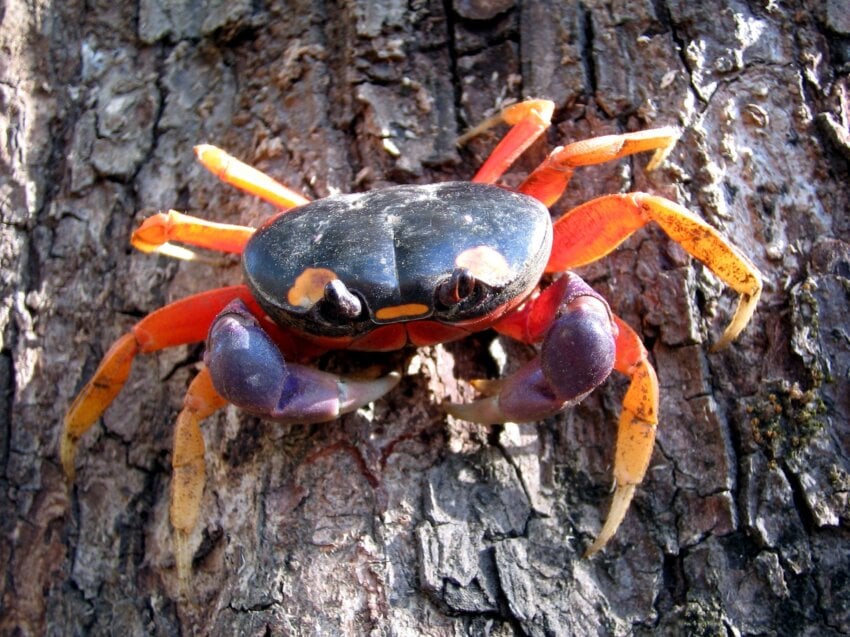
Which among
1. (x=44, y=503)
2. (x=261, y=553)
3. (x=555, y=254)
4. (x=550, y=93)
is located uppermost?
(x=550, y=93)

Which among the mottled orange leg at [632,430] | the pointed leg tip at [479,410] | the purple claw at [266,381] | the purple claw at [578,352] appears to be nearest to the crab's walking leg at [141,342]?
the purple claw at [266,381]

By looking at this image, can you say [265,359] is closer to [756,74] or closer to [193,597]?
[193,597]

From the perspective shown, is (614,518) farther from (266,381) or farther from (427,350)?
(266,381)

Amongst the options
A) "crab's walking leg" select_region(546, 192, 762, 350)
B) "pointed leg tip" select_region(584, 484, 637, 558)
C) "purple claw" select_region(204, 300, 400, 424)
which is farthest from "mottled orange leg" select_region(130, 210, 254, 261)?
"pointed leg tip" select_region(584, 484, 637, 558)

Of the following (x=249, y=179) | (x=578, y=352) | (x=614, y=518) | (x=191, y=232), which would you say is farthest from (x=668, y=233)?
(x=191, y=232)

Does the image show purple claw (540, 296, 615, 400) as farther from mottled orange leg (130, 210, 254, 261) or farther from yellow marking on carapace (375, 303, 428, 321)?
mottled orange leg (130, 210, 254, 261)

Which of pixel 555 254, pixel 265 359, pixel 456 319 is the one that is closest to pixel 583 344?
pixel 456 319

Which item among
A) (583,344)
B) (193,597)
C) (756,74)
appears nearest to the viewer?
(583,344)
